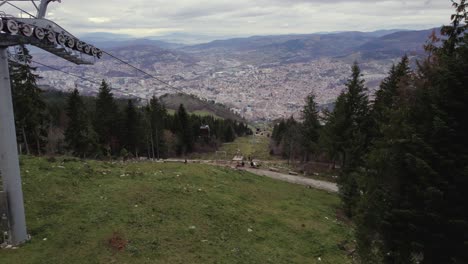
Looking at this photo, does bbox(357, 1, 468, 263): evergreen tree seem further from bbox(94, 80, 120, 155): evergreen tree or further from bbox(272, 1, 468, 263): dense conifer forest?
bbox(94, 80, 120, 155): evergreen tree

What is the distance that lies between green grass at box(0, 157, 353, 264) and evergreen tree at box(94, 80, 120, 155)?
32319 mm

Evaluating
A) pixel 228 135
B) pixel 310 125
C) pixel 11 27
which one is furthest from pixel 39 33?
pixel 228 135

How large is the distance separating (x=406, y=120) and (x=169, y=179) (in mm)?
15263

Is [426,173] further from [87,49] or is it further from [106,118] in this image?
[106,118]

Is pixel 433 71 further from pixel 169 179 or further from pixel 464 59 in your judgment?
pixel 169 179

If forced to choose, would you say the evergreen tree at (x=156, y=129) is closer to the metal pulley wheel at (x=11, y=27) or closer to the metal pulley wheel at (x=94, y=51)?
the metal pulley wheel at (x=94, y=51)

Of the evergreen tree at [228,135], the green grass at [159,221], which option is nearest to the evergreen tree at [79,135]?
the green grass at [159,221]

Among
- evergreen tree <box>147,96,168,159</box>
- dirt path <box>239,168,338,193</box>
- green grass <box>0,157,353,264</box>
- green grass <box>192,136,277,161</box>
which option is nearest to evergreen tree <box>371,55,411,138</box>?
dirt path <box>239,168,338,193</box>

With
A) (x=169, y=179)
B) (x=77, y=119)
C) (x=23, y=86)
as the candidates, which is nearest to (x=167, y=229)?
(x=169, y=179)

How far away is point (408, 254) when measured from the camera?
11867 millimetres

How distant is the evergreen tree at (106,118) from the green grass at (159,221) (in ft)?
106

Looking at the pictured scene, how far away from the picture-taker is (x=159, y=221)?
52.2 feet

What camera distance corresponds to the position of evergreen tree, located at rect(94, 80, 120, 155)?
54531mm

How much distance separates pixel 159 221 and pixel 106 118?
1701 inches
